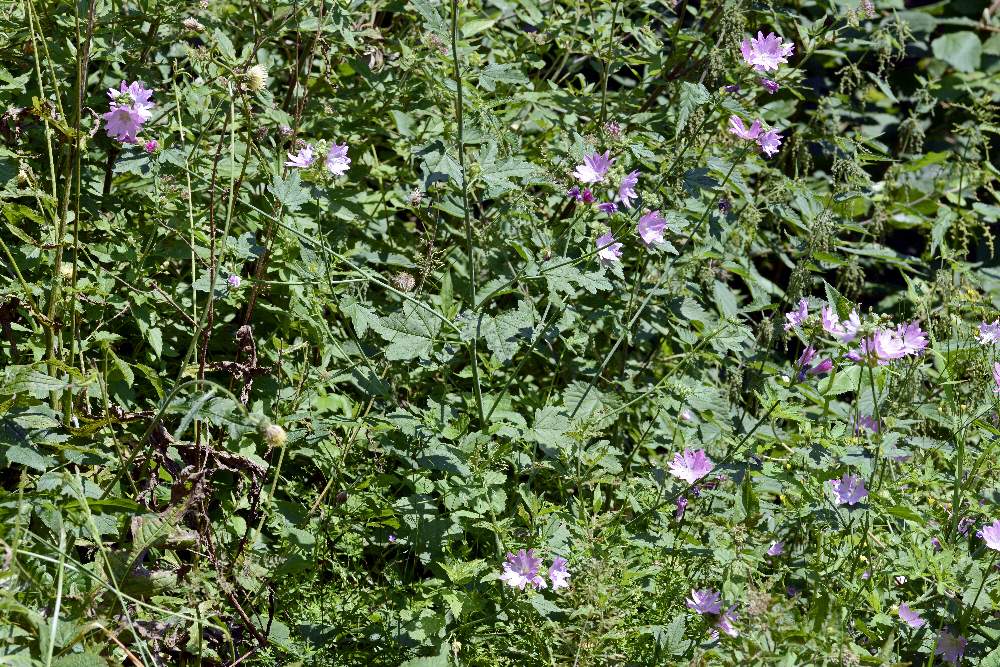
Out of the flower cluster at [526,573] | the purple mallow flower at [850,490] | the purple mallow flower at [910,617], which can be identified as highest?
the purple mallow flower at [850,490]

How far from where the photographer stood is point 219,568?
5.69ft

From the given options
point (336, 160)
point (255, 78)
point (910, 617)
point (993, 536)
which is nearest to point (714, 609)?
point (910, 617)

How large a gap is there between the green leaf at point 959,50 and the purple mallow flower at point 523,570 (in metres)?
3.56

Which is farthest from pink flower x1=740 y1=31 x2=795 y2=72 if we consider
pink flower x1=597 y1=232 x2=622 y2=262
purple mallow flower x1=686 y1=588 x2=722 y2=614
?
purple mallow flower x1=686 y1=588 x2=722 y2=614

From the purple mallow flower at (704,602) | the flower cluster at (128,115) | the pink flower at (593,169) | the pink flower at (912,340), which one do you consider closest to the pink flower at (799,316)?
the pink flower at (912,340)

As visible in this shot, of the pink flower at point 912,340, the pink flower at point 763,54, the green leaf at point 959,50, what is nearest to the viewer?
the pink flower at point 912,340

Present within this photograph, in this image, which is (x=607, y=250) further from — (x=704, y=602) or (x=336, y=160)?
(x=704, y=602)

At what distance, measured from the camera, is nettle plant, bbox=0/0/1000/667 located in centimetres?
175

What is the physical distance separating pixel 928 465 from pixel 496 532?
1083mm

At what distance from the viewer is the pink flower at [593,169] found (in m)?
→ 2.13

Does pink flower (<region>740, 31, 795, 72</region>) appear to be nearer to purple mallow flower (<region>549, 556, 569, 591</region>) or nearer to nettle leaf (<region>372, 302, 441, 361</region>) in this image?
nettle leaf (<region>372, 302, 441, 361</region>)

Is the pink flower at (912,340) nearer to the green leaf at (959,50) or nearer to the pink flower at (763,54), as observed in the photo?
the pink flower at (763,54)

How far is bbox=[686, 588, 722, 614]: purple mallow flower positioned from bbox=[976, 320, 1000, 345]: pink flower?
74 centimetres

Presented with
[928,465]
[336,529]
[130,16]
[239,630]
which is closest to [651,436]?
[928,465]
